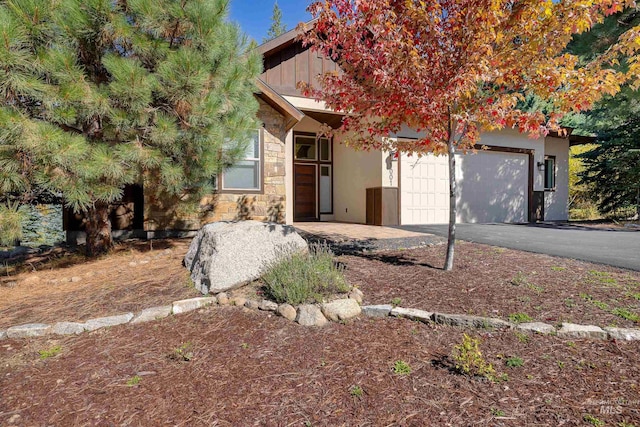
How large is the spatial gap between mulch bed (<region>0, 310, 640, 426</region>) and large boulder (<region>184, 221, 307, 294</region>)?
2.75 feet

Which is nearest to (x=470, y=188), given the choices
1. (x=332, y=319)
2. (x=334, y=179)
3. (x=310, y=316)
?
(x=334, y=179)

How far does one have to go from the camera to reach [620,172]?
1199 cm

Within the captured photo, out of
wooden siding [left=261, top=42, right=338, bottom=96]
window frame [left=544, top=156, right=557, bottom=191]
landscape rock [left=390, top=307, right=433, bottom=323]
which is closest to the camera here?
landscape rock [left=390, top=307, right=433, bottom=323]

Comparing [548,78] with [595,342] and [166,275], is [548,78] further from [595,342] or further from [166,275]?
[166,275]

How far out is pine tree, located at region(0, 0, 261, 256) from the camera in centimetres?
362

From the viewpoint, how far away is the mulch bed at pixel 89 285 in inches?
139

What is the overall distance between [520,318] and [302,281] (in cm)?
196

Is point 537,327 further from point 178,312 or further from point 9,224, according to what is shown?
point 9,224

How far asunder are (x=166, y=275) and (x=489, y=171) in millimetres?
10168

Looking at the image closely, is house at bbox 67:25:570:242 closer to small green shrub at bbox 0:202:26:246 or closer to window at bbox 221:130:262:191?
window at bbox 221:130:262:191

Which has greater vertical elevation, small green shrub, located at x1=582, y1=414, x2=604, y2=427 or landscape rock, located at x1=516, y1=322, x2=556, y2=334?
landscape rock, located at x1=516, y1=322, x2=556, y2=334

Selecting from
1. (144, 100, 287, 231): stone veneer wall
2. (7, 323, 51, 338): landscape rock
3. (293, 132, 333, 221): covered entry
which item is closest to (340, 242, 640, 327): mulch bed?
(7, 323, 51, 338): landscape rock

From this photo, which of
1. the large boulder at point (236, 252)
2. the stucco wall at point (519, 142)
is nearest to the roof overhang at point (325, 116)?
the stucco wall at point (519, 142)

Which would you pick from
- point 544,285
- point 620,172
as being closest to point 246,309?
point 544,285
